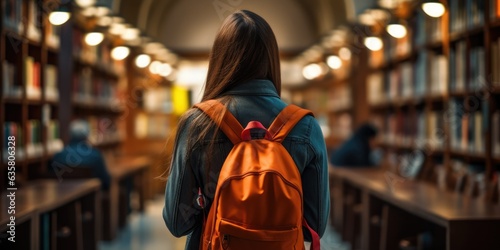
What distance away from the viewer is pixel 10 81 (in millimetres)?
5199

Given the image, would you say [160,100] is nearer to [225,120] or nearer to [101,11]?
[101,11]

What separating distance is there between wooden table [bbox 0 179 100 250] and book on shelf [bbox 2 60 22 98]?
66cm

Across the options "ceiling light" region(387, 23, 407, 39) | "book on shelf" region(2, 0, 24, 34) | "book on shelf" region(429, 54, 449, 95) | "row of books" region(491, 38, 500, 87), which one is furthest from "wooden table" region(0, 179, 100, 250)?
"book on shelf" region(429, 54, 449, 95)

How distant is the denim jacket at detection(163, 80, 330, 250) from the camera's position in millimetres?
2045

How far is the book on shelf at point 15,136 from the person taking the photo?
4941 mm

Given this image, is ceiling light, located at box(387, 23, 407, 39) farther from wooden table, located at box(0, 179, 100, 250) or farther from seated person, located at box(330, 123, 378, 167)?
wooden table, located at box(0, 179, 100, 250)

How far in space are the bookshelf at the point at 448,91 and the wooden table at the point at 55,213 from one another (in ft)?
8.36

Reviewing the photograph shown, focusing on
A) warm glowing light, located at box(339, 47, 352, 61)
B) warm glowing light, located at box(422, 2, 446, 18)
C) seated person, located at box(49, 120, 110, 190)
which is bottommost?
seated person, located at box(49, 120, 110, 190)

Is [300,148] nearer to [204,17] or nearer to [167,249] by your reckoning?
[167,249]

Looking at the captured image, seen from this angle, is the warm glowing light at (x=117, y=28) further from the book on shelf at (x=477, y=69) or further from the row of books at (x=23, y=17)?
the book on shelf at (x=477, y=69)

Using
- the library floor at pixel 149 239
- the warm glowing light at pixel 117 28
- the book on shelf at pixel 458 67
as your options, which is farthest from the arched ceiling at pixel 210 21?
the book on shelf at pixel 458 67

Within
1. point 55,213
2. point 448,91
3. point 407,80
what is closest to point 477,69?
point 448,91

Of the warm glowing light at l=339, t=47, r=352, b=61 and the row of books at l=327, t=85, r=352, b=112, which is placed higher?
the warm glowing light at l=339, t=47, r=352, b=61

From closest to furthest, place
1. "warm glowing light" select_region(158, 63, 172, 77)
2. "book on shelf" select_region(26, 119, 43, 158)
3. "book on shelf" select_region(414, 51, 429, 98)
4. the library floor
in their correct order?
"book on shelf" select_region(26, 119, 43, 158) < "book on shelf" select_region(414, 51, 429, 98) < the library floor < "warm glowing light" select_region(158, 63, 172, 77)
